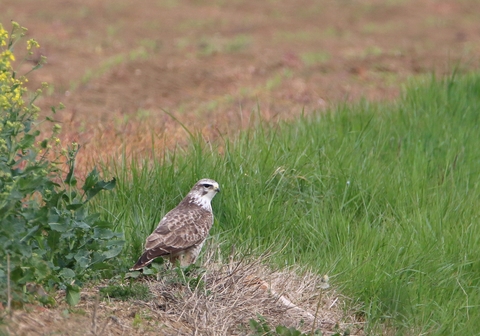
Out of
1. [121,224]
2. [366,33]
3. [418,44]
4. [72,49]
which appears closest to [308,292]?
[121,224]

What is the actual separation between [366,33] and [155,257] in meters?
14.8

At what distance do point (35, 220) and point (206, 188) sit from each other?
178 centimetres

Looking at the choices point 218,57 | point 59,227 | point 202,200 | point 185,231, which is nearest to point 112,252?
point 59,227

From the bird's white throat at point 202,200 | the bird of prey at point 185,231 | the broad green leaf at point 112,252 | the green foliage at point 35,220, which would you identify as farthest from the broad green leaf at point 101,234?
the bird's white throat at point 202,200

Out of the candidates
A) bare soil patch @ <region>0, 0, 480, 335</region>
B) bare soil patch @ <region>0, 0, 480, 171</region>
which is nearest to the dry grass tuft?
bare soil patch @ <region>0, 0, 480, 335</region>

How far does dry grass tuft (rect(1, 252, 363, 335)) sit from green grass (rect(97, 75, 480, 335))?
11.6 inches

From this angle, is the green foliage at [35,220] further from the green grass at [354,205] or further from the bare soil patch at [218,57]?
the bare soil patch at [218,57]

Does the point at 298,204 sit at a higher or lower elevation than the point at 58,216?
lower

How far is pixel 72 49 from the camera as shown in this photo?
15.3 meters

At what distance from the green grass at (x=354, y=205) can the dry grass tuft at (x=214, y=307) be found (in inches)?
11.6

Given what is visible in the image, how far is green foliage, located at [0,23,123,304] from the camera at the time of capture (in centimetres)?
432

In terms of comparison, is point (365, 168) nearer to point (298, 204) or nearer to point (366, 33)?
point (298, 204)

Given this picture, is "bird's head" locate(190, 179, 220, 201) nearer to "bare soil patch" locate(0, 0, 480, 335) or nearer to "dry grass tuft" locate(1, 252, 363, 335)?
"dry grass tuft" locate(1, 252, 363, 335)

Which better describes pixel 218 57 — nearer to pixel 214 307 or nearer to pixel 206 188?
pixel 206 188
